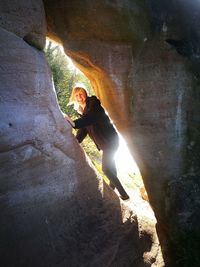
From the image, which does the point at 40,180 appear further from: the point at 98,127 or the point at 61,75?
the point at 61,75

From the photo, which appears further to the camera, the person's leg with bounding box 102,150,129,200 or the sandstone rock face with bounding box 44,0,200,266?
the sandstone rock face with bounding box 44,0,200,266

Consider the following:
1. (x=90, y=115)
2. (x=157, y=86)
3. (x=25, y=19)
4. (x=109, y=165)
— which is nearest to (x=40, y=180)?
(x=90, y=115)

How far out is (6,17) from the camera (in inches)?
205

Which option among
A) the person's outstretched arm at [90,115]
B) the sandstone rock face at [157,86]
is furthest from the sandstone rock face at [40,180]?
the sandstone rock face at [157,86]

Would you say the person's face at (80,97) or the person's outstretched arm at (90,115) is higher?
the person's face at (80,97)

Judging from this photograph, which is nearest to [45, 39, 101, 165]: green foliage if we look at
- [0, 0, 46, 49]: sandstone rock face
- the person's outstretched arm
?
the person's outstretched arm

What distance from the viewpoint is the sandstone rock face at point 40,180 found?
479cm

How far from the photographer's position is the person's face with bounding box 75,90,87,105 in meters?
6.43

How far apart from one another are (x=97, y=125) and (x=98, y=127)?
43 mm

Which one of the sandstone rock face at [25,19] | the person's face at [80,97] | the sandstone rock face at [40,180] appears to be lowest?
the sandstone rock face at [40,180]

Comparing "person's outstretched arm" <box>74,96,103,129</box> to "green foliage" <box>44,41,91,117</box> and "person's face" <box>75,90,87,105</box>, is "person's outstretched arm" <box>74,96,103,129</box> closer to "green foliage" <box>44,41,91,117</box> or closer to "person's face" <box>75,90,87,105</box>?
"person's face" <box>75,90,87,105</box>

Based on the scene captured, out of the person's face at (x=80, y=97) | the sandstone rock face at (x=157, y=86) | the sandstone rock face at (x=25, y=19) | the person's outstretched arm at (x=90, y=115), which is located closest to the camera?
the sandstone rock face at (x=25, y=19)

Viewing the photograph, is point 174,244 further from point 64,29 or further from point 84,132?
point 64,29

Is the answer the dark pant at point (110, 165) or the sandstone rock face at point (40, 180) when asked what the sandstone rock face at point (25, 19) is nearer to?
the sandstone rock face at point (40, 180)
